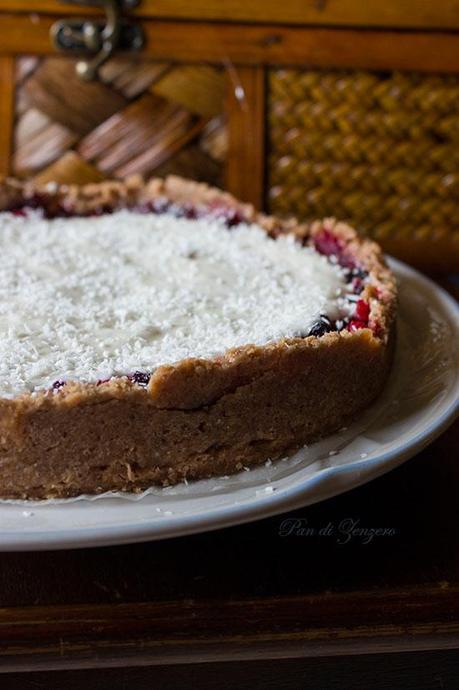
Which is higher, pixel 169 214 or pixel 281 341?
pixel 281 341

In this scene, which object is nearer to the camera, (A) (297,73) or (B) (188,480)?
(B) (188,480)

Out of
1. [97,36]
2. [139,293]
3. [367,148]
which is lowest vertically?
[367,148]

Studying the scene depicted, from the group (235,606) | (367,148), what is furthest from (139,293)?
(367,148)

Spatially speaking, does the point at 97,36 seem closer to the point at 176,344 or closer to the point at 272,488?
the point at 176,344

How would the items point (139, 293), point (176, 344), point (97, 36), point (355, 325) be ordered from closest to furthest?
point (176, 344)
point (355, 325)
point (139, 293)
point (97, 36)

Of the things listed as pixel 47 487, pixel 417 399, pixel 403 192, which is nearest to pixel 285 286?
pixel 417 399

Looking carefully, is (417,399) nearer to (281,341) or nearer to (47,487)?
(281,341)
